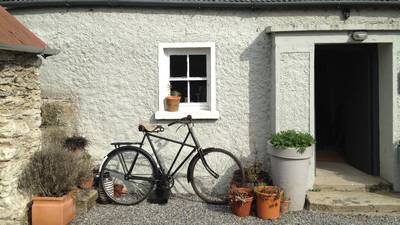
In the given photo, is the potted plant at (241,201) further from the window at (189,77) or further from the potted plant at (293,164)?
the window at (189,77)

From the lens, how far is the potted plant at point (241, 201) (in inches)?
232

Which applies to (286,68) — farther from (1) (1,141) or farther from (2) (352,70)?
(1) (1,141)

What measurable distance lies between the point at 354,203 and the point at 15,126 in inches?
185

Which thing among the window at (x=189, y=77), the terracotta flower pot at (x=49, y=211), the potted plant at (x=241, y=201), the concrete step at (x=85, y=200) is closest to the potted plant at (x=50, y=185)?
the terracotta flower pot at (x=49, y=211)

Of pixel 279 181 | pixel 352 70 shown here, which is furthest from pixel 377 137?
pixel 279 181

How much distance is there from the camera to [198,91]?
23.8ft

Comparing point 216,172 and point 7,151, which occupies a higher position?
point 7,151

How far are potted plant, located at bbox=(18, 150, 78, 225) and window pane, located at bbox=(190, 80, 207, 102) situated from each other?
243 cm

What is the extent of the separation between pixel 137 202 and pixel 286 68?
308cm

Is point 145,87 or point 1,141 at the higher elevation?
point 145,87

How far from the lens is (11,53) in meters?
5.28

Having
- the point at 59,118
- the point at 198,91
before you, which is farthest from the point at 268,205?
the point at 59,118

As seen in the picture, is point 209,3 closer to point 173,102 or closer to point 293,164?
point 173,102

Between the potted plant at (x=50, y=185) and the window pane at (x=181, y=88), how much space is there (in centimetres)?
227
